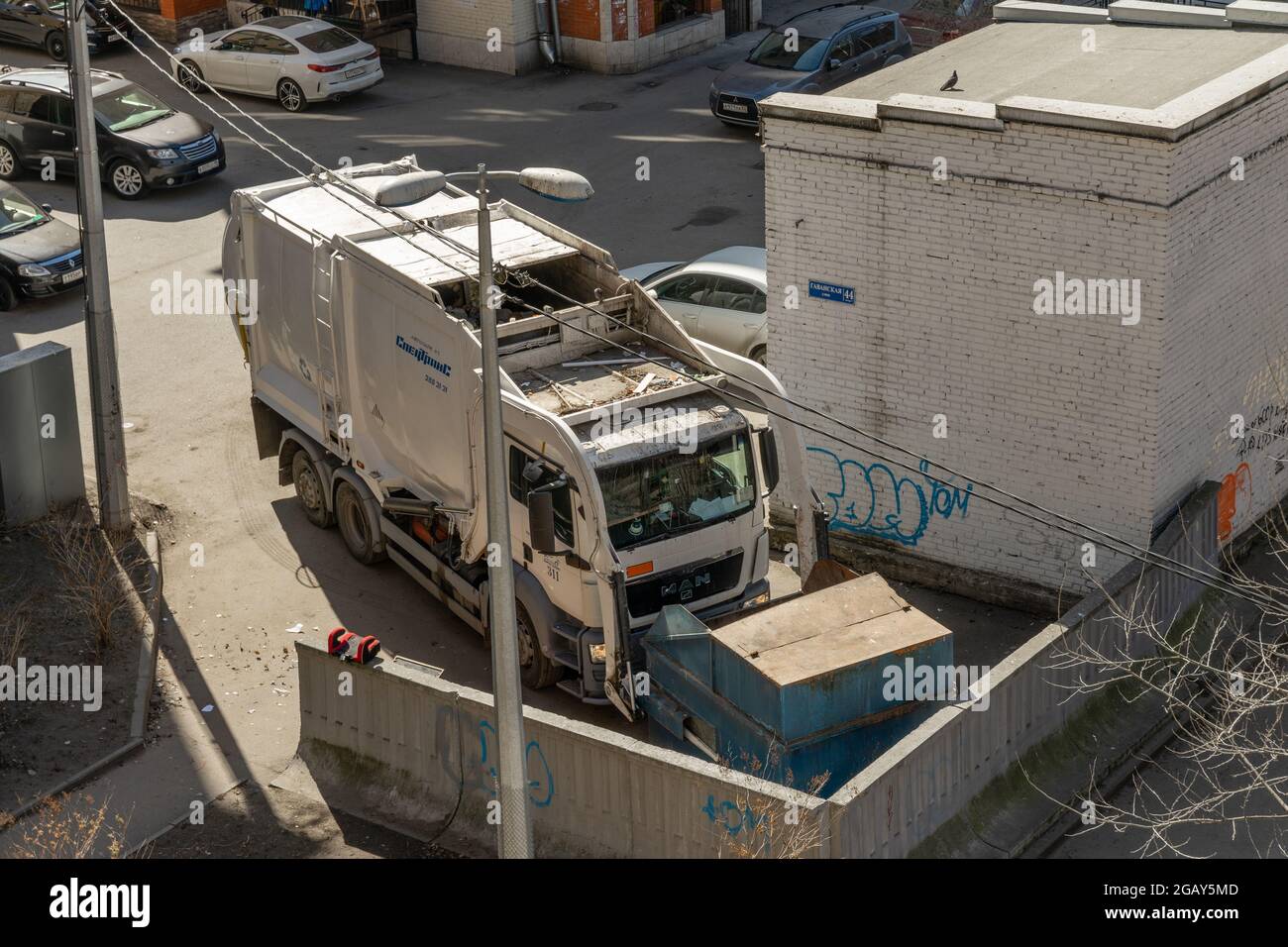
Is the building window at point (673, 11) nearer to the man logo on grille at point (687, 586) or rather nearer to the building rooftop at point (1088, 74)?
the building rooftop at point (1088, 74)

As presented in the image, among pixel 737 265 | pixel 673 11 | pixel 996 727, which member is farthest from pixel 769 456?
pixel 673 11

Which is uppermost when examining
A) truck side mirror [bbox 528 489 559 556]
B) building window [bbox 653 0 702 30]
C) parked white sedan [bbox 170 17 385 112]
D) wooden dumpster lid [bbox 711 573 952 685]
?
building window [bbox 653 0 702 30]

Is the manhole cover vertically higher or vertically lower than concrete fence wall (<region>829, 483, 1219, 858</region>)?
higher

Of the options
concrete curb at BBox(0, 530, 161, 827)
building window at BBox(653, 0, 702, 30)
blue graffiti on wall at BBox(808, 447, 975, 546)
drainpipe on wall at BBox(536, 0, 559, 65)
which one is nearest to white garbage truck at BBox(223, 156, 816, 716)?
blue graffiti on wall at BBox(808, 447, 975, 546)

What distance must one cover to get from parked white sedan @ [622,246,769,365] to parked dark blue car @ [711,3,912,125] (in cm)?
864

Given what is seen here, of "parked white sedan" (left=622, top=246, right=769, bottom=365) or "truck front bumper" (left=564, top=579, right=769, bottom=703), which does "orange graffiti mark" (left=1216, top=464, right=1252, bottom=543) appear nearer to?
"truck front bumper" (left=564, top=579, right=769, bottom=703)

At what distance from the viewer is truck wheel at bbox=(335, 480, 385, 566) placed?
16.8 metres

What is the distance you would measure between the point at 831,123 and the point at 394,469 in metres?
5.27

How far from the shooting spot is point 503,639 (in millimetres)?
10062

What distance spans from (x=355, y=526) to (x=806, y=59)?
50.3 feet

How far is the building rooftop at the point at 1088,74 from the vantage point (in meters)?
14.1

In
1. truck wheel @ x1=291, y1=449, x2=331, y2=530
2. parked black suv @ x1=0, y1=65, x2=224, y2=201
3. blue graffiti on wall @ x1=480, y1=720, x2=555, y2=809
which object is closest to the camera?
blue graffiti on wall @ x1=480, y1=720, x2=555, y2=809

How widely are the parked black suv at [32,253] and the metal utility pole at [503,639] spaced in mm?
14418

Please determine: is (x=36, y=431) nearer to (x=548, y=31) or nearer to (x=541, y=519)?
(x=541, y=519)
